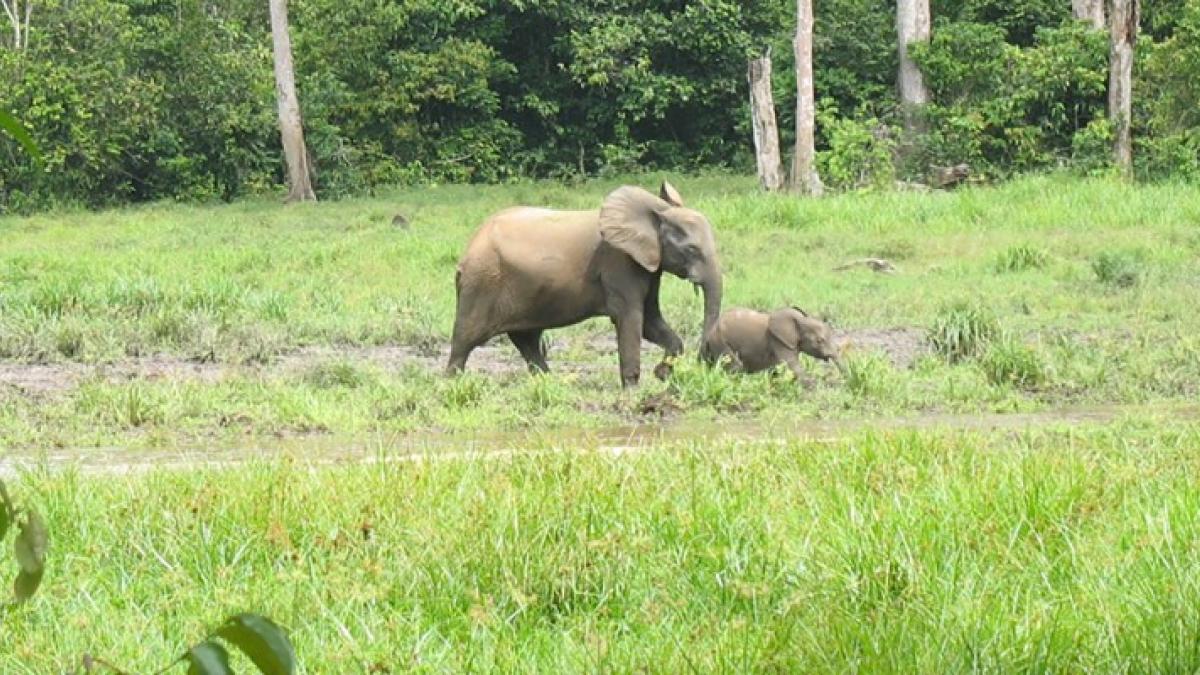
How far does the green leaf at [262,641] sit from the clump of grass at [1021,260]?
16.6m

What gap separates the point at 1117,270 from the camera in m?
16.7

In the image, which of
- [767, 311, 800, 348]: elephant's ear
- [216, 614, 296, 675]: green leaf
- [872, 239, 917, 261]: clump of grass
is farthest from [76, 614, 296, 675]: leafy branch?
[872, 239, 917, 261]: clump of grass

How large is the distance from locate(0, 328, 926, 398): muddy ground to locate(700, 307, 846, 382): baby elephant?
621mm

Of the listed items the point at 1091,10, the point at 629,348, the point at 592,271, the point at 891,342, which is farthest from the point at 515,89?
the point at 629,348

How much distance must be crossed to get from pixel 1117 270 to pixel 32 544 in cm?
1588

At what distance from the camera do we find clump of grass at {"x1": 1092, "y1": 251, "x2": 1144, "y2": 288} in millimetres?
16500

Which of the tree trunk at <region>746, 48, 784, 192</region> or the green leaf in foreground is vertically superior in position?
the green leaf in foreground

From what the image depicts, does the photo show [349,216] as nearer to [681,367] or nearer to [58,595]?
[681,367]

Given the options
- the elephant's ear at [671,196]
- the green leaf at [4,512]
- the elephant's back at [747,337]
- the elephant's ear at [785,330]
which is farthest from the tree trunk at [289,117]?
the green leaf at [4,512]

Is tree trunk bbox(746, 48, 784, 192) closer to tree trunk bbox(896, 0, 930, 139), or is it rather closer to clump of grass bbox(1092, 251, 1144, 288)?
tree trunk bbox(896, 0, 930, 139)

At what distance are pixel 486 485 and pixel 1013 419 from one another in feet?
14.8

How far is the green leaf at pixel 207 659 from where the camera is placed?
5.12 ft

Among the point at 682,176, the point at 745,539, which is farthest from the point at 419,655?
the point at 682,176

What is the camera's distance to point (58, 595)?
5.33 meters
